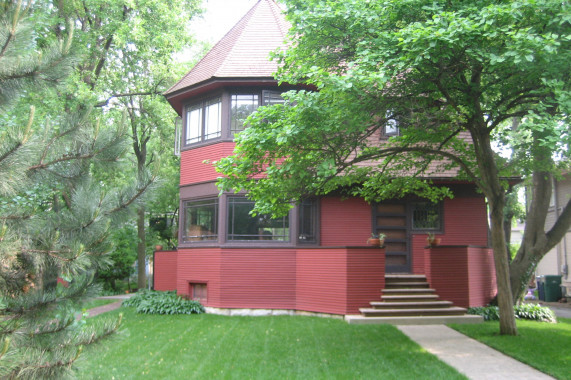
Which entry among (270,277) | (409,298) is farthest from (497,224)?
(270,277)

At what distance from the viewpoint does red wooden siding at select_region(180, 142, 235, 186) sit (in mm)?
13984

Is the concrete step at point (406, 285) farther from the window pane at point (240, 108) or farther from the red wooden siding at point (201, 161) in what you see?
the window pane at point (240, 108)

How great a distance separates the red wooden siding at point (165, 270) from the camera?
17.0m

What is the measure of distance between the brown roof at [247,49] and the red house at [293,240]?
0.06m

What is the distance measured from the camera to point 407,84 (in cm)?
916

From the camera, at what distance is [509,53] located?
708 cm

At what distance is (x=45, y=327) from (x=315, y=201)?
10949mm

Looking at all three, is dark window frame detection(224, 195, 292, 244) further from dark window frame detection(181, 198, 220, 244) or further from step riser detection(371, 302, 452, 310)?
step riser detection(371, 302, 452, 310)

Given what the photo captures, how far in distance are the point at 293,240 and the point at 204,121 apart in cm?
434

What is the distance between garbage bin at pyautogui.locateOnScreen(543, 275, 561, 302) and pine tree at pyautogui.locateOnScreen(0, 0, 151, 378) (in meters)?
20.0

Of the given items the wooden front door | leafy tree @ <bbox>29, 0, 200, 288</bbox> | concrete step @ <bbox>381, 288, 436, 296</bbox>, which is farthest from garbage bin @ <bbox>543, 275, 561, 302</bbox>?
leafy tree @ <bbox>29, 0, 200, 288</bbox>

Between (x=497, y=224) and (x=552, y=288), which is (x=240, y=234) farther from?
(x=552, y=288)

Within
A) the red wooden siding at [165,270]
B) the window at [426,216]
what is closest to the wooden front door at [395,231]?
the window at [426,216]

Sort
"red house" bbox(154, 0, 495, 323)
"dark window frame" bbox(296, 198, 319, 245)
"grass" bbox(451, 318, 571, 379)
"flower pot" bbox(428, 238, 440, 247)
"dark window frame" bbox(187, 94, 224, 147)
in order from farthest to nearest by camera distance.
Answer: "dark window frame" bbox(187, 94, 224, 147)
"dark window frame" bbox(296, 198, 319, 245)
"flower pot" bbox(428, 238, 440, 247)
"red house" bbox(154, 0, 495, 323)
"grass" bbox(451, 318, 571, 379)
